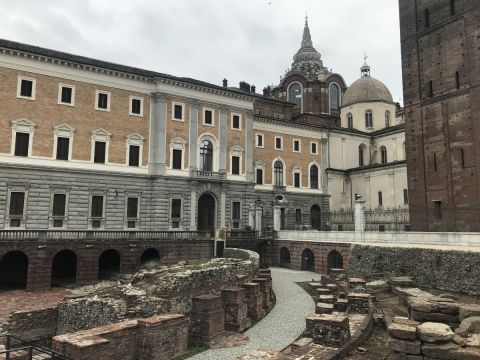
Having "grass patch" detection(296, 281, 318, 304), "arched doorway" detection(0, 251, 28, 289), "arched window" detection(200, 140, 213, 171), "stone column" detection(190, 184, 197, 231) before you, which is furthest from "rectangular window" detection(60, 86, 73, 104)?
"grass patch" detection(296, 281, 318, 304)

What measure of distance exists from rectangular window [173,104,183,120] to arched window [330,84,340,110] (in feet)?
104

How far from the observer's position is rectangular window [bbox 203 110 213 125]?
38.8 m

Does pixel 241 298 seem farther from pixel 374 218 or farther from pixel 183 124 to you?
pixel 374 218

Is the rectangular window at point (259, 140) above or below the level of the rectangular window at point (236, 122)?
below

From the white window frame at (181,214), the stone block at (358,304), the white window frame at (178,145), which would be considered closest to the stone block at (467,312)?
the stone block at (358,304)

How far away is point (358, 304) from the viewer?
1504 cm

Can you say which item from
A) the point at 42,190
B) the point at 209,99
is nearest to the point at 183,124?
the point at 209,99

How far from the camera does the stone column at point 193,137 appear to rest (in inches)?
1472

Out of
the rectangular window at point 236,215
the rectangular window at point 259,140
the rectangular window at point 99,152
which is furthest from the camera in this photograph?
the rectangular window at point 259,140

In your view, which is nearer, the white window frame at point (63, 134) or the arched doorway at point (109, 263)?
the arched doorway at point (109, 263)

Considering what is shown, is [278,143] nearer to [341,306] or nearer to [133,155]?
[133,155]

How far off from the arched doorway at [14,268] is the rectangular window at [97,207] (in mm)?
6028

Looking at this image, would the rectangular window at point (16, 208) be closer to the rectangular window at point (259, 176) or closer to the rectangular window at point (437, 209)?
the rectangular window at point (259, 176)

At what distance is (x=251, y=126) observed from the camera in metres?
41.7
